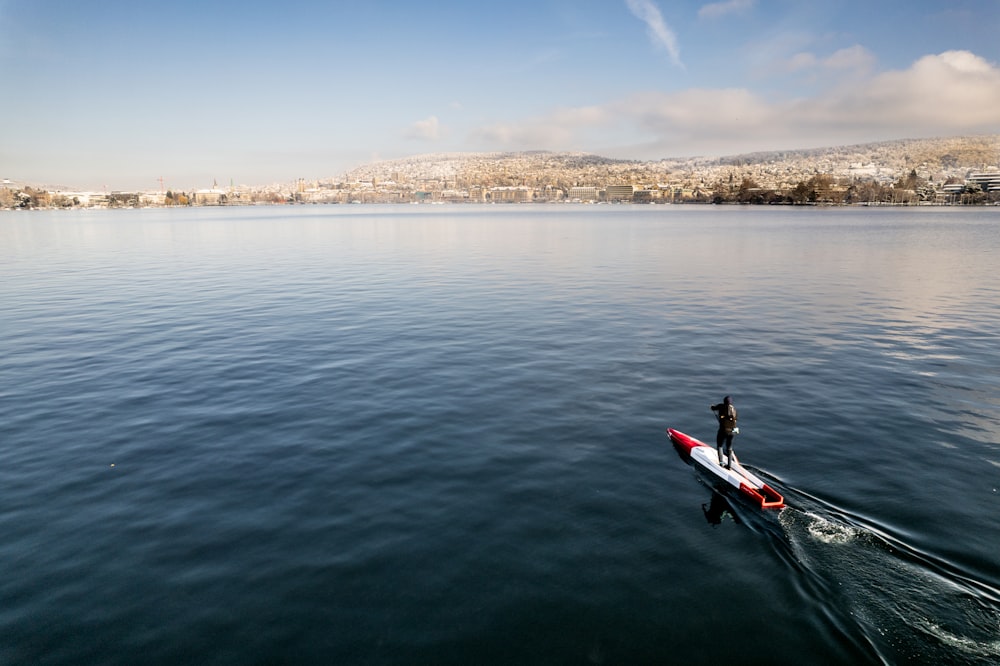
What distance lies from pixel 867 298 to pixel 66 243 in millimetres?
146495

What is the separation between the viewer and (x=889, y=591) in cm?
1354

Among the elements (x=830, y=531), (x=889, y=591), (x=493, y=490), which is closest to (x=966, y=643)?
(x=889, y=591)

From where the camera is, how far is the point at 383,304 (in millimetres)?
50250

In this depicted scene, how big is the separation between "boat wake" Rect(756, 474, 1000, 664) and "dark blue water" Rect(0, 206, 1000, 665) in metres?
0.07

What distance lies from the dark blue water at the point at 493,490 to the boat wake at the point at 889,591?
0.07 m

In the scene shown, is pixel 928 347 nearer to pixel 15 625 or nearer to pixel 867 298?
pixel 867 298

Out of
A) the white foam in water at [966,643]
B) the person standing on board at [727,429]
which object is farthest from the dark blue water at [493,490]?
the person standing on board at [727,429]

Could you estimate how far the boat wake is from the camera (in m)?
12.0

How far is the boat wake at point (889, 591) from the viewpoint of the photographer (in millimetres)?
12000

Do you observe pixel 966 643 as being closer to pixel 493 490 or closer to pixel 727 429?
pixel 727 429

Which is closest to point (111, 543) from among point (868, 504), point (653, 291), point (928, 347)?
point (868, 504)

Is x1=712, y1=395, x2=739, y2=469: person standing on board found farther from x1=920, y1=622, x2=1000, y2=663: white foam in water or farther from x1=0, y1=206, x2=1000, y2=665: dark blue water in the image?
x1=920, y1=622, x2=1000, y2=663: white foam in water

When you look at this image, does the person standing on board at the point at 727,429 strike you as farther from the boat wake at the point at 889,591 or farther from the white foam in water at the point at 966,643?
the white foam in water at the point at 966,643

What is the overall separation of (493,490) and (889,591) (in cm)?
1113
